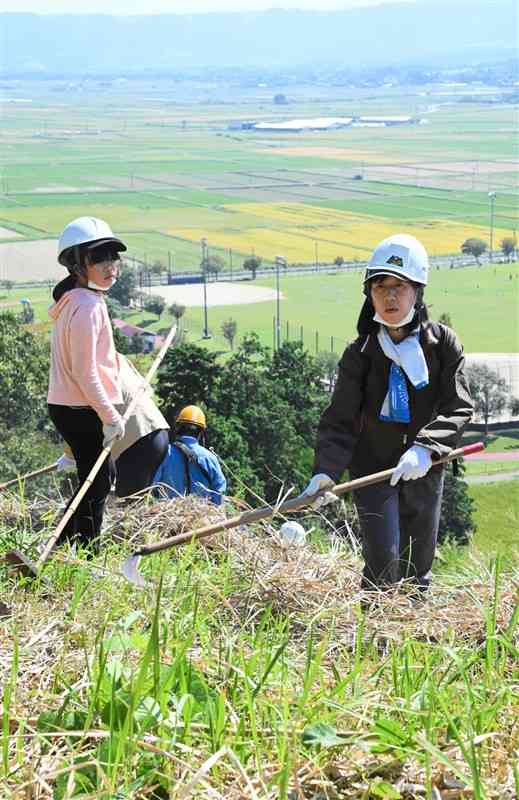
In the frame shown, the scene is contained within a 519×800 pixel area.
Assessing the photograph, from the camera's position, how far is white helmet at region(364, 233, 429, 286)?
4828 mm

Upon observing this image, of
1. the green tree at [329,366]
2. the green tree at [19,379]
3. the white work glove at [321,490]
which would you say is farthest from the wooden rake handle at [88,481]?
the green tree at [329,366]

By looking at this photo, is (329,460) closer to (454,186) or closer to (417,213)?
(417,213)

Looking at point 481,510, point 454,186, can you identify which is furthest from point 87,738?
point 454,186

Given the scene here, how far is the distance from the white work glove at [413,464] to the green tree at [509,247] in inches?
5123

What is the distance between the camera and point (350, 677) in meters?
3.03

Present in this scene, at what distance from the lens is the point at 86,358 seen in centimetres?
560

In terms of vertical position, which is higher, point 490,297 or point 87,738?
point 87,738

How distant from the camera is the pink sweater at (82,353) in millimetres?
5582

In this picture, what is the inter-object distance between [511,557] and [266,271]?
391ft

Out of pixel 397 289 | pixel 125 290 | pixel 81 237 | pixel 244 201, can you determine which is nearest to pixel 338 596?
pixel 397 289

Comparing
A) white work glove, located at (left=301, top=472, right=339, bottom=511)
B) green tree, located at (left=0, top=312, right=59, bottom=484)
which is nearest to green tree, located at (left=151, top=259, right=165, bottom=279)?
green tree, located at (left=0, top=312, right=59, bottom=484)

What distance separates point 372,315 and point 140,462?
5.99ft

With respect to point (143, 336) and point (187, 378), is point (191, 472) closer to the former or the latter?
point (187, 378)

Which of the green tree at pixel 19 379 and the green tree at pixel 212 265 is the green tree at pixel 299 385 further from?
the green tree at pixel 212 265
